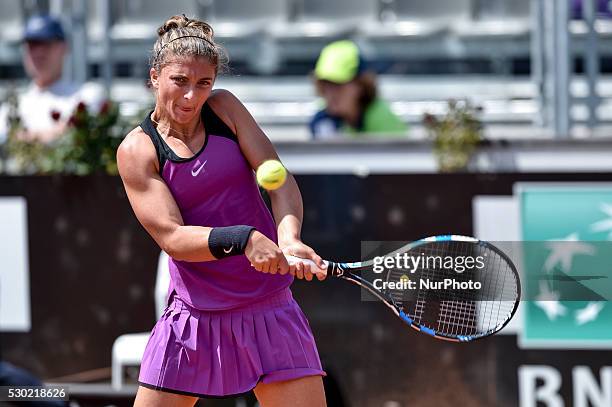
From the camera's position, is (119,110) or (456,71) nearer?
(119,110)

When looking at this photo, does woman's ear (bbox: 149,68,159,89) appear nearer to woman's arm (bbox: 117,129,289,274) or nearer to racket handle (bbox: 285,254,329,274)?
woman's arm (bbox: 117,129,289,274)

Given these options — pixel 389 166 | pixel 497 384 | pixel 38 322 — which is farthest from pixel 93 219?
Answer: pixel 497 384

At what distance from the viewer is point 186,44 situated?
321 cm

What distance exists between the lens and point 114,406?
5.21m

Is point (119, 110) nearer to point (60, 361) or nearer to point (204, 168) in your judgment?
point (60, 361)

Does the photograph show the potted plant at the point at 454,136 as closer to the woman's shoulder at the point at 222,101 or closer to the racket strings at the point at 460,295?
the racket strings at the point at 460,295

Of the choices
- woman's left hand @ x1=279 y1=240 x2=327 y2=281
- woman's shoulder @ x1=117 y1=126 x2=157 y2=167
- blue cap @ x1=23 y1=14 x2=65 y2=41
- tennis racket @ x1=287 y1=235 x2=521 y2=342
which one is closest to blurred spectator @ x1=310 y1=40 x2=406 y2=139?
blue cap @ x1=23 y1=14 x2=65 y2=41

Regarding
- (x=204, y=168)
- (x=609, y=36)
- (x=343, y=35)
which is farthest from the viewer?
(x=343, y=35)

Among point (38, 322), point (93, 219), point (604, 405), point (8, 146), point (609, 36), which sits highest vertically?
point (609, 36)

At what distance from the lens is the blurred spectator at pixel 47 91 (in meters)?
5.95

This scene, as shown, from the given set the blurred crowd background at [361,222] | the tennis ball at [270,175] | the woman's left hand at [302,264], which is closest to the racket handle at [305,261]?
the woman's left hand at [302,264]

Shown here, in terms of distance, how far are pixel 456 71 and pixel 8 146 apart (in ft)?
10.3

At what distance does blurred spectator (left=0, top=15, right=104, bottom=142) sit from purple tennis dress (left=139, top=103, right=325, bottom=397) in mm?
2608

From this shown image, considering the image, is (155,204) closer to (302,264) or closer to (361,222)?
(302,264)
